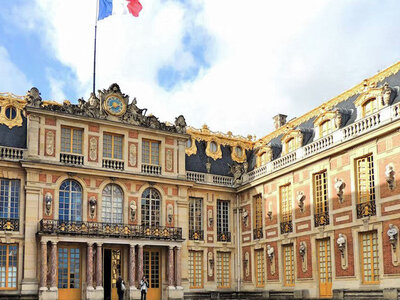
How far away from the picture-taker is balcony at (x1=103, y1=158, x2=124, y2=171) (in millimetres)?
28969

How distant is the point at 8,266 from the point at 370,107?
1751 cm

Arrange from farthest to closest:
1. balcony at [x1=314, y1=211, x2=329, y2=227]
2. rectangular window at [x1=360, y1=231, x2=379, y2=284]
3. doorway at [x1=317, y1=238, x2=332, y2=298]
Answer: balcony at [x1=314, y1=211, x2=329, y2=227], doorway at [x1=317, y1=238, x2=332, y2=298], rectangular window at [x1=360, y1=231, x2=379, y2=284]

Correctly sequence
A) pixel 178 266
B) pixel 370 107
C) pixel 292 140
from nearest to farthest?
pixel 370 107, pixel 178 266, pixel 292 140

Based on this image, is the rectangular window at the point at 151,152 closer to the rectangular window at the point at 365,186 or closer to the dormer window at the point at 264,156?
the dormer window at the point at 264,156

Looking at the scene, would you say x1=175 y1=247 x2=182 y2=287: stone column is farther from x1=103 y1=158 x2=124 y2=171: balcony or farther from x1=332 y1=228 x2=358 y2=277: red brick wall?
x1=332 y1=228 x2=358 y2=277: red brick wall

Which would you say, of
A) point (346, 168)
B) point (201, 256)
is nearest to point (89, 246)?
point (201, 256)

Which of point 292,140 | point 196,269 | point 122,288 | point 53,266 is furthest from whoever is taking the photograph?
point 196,269

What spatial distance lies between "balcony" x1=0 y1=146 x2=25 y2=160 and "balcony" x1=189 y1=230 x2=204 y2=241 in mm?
9928

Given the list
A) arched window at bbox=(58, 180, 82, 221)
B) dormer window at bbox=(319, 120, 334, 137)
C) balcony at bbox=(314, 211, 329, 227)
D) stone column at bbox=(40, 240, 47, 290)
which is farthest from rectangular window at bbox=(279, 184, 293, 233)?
stone column at bbox=(40, 240, 47, 290)

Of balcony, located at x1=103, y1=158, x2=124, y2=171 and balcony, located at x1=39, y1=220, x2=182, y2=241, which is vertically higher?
balcony, located at x1=103, y1=158, x2=124, y2=171

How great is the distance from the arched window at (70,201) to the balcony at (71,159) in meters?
0.94

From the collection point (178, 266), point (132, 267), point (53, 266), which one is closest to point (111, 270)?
point (132, 267)

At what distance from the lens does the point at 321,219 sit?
83.3ft

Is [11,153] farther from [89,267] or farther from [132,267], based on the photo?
[132,267]
